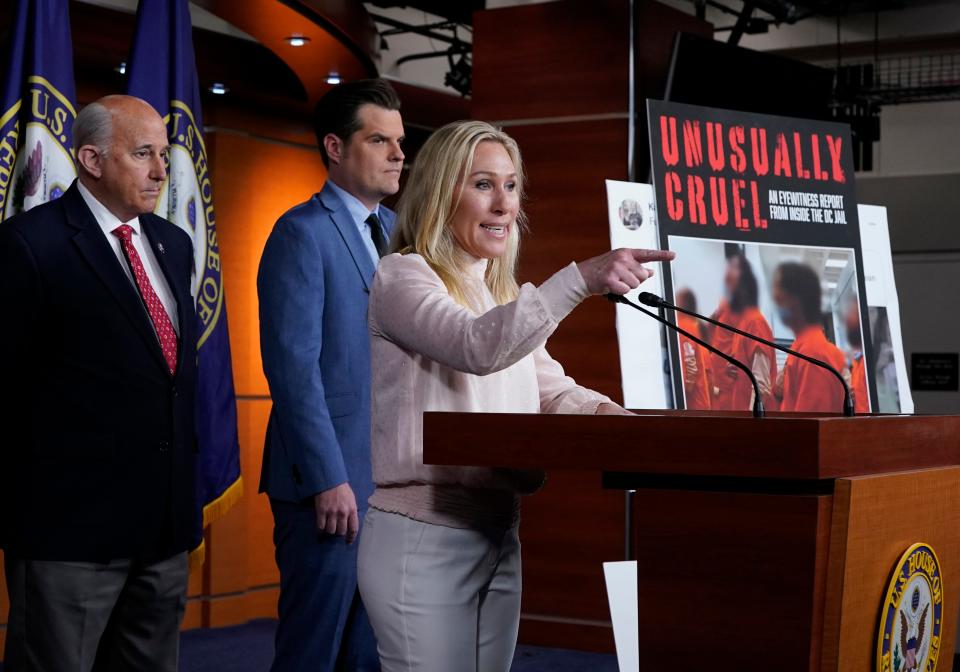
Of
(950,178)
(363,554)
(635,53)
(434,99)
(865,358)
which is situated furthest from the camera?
(950,178)

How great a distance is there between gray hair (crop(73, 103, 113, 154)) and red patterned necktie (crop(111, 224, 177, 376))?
17 centimetres

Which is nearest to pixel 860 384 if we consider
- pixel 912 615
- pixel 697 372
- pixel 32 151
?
pixel 697 372

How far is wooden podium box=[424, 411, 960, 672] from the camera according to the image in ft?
4.47

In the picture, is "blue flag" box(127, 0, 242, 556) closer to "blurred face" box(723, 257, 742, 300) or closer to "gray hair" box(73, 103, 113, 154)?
"gray hair" box(73, 103, 113, 154)

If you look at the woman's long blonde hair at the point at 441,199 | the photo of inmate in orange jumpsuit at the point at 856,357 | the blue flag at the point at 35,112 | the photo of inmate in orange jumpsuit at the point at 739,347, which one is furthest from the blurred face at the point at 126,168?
the photo of inmate in orange jumpsuit at the point at 856,357

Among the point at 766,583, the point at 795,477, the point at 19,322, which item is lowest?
the point at 766,583

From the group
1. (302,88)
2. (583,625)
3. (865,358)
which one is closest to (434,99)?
(302,88)

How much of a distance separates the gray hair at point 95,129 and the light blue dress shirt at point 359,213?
594 mm

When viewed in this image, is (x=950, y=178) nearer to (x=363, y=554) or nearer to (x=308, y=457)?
(x=308, y=457)

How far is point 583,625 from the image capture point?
4625mm

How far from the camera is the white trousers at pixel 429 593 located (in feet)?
5.53

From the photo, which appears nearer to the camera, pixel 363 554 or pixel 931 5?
pixel 363 554

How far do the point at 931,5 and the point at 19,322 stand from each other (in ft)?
31.9

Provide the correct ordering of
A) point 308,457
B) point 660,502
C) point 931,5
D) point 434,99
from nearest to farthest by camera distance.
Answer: point 660,502 → point 308,457 → point 434,99 → point 931,5
